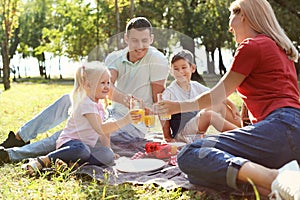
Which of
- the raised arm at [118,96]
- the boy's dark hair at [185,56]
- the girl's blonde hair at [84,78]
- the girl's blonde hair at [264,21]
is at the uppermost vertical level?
the girl's blonde hair at [264,21]

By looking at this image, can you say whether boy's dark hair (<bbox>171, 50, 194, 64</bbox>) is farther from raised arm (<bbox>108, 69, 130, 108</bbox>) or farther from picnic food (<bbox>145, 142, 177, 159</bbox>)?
picnic food (<bbox>145, 142, 177, 159</bbox>)

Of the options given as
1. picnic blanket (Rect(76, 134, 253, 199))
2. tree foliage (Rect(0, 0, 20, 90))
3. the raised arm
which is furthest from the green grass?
tree foliage (Rect(0, 0, 20, 90))

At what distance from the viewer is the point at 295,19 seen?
54.4ft

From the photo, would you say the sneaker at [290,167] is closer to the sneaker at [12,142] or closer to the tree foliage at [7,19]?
the sneaker at [12,142]

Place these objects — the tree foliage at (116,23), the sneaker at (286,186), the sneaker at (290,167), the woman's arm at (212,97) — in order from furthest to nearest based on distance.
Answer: the tree foliage at (116,23), the woman's arm at (212,97), the sneaker at (290,167), the sneaker at (286,186)

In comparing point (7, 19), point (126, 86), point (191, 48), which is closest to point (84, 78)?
point (126, 86)

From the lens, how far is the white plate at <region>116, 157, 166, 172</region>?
343 centimetres

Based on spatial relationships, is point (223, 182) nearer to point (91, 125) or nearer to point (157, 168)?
point (157, 168)

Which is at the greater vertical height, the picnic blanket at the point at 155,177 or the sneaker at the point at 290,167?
the sneaker at the point at 290,167

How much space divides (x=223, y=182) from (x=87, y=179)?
101cm

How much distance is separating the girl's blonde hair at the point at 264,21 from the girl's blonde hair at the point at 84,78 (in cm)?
118

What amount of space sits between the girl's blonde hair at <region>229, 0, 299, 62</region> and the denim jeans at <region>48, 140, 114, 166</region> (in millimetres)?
1411

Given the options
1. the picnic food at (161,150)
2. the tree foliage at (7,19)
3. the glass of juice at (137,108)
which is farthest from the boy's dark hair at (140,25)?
the tree foliage at (7,19)

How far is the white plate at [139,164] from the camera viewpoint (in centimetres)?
343
